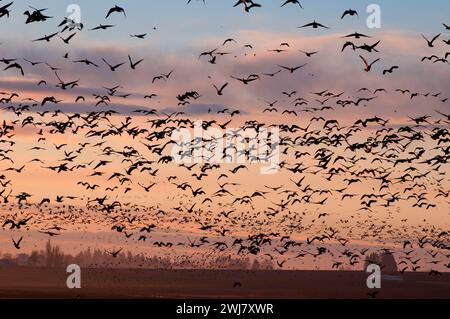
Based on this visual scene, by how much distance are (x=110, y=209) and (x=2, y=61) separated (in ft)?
65.9

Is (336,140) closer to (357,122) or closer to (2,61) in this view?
(357,122)

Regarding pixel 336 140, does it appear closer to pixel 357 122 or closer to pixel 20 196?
pixel 357 122

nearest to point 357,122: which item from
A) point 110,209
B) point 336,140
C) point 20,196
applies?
point 336,140

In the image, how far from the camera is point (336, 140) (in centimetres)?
6469
